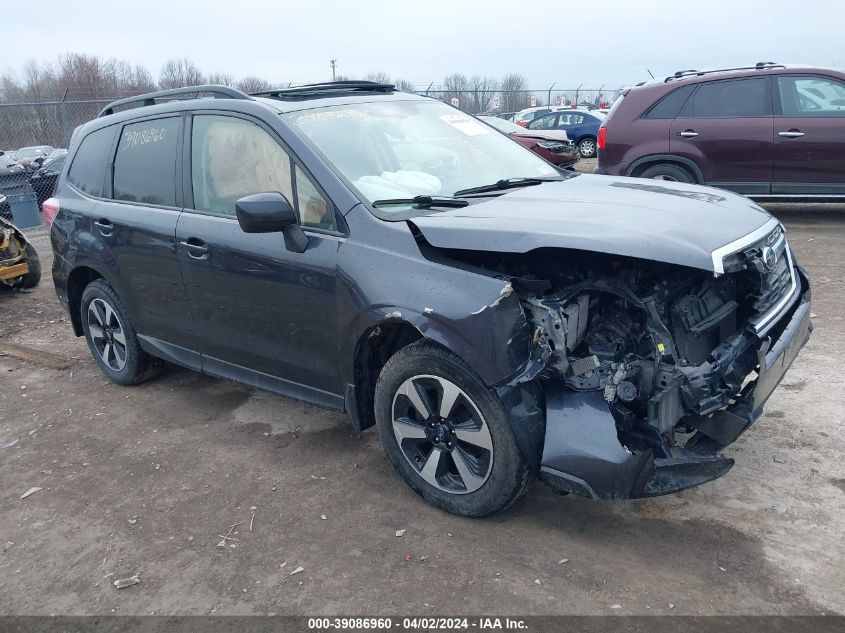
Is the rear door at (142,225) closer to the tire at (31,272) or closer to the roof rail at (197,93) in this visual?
the roof rail at (197,93)

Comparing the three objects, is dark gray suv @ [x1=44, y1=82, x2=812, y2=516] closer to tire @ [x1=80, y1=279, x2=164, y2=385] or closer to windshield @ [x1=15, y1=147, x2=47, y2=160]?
tire @ [x1=80, y1=279, x2=164, y2=385]

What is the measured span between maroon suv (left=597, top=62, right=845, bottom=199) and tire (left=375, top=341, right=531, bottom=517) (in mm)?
6874

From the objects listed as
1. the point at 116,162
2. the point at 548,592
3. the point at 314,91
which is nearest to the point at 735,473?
the point at 548,592

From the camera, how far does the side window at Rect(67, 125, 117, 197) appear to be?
497cm

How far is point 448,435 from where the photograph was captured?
326 centimetres

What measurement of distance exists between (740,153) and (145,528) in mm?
7945

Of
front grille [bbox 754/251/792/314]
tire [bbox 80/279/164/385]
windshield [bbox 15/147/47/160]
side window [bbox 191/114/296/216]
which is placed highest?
side window [bbox 191/114/296/216]

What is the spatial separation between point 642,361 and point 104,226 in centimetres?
360

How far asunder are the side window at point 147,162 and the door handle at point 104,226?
0.58 feet

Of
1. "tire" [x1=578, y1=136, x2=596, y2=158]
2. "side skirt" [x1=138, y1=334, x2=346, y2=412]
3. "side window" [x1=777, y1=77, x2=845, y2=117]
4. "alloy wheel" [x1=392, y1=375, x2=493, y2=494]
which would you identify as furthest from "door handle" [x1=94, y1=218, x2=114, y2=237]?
"tire" [x1=578, y1=136, x2=596, y2=158]

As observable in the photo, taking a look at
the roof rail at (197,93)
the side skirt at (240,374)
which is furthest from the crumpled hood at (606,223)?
the roof rail at (197,93)

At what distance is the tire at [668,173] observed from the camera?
29.7 ft

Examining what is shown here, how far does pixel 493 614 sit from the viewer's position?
271cm

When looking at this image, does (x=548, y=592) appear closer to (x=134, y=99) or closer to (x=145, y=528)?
(x=145, y=528)
